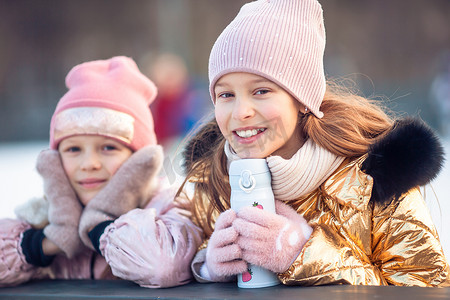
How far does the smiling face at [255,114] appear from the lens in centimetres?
137

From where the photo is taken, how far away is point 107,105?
1.91m

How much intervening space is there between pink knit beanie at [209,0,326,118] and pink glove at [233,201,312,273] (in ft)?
1.08

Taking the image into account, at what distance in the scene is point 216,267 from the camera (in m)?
1.31

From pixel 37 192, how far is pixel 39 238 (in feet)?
8.53

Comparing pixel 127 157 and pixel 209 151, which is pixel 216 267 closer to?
pixel 209 151

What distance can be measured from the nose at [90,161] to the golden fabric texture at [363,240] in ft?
2.32

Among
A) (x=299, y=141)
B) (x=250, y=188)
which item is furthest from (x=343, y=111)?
(x=250, y=188)

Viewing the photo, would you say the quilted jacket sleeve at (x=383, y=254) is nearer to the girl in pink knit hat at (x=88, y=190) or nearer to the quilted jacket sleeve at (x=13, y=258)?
the girl in pink knit hat at (x=88, y=190)

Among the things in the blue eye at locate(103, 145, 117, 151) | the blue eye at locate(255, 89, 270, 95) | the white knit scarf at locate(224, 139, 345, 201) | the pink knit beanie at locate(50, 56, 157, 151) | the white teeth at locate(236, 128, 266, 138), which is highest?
the pink knit beanie at locate(50, 56, 157, 151)

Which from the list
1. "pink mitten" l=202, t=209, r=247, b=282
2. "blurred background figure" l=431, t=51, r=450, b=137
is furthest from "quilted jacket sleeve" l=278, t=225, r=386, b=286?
"blurred background figure" l=431, t=51, r=450, b=137

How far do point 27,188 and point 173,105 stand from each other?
2103 millimetres

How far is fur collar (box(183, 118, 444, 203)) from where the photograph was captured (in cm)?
137

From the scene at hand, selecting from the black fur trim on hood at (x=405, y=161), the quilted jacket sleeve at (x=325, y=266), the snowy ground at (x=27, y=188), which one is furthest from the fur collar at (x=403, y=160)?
the snowy ground at (x=27, y=188)

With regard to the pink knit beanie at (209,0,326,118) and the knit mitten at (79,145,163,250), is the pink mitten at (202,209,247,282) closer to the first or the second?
the pink knit beanie at (209,0,326,118)
